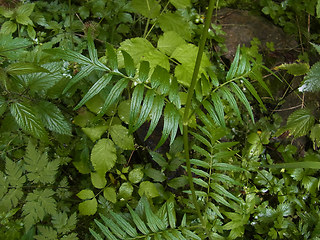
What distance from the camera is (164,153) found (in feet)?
7.53

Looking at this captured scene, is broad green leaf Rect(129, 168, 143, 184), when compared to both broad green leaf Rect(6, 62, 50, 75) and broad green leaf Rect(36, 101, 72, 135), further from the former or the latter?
broad green leaf Rect(6, 62, 50, 75)

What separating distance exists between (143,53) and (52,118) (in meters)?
0.72

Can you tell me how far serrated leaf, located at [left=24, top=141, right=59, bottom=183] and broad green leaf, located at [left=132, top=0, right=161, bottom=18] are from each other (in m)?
Answer: 1.23

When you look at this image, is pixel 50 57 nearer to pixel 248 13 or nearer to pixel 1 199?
pixel 1 199

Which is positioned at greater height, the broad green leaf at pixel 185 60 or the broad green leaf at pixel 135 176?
the broad green leaf at pixel 185 60

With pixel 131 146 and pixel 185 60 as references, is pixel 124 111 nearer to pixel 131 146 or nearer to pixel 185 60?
pixel 131 146

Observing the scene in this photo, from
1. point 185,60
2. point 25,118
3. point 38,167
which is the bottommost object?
point 38,167

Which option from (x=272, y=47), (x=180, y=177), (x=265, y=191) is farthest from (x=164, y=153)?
→ (x=272, y=47)

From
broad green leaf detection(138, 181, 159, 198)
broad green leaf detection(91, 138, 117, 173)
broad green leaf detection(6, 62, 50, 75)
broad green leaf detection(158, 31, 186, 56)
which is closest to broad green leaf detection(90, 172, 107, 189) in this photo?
broad green leaf detection(91, 138, 117, 173)

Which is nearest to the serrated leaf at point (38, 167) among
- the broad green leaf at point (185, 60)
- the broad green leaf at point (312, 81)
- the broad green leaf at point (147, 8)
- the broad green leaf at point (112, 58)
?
the broad green leaf at point (112, 58)

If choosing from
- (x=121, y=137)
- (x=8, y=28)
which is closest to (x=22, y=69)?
(x=121, y=137)

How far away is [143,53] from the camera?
72.2 inches

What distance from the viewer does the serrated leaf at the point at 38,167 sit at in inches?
67.3

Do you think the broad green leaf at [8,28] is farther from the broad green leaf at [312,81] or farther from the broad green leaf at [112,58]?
the broad green leaf at [312,81]
